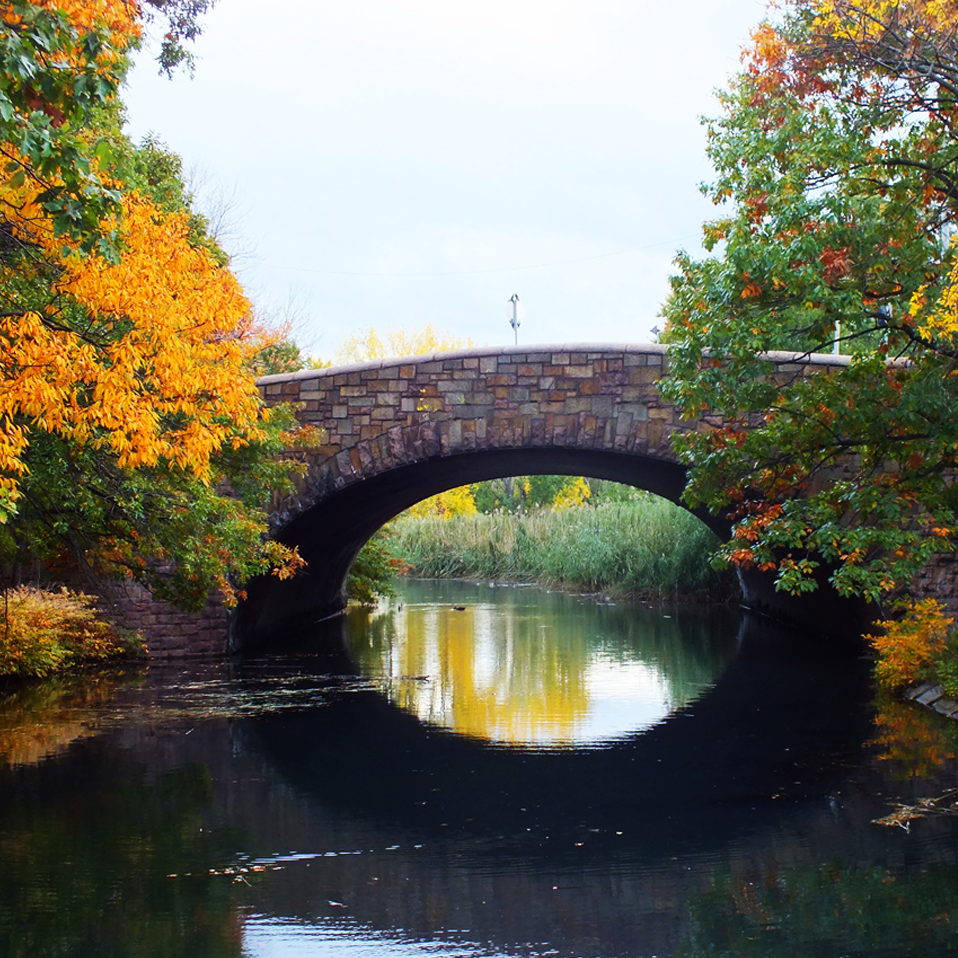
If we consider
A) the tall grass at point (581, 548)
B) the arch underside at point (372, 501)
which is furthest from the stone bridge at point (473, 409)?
the tall grass at point (581, 548)

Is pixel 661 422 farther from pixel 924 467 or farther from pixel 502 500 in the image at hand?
pixel 502 500

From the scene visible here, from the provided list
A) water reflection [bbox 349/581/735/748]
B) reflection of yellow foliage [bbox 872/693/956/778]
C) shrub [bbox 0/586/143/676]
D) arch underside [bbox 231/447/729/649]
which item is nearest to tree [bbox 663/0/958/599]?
reflection of yellow foliage [bbox 872/693/956/778]

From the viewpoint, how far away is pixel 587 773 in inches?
283

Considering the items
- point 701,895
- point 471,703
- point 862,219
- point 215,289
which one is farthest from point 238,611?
point 701,895

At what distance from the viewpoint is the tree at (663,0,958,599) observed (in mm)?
7797

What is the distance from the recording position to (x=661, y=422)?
37.2ft

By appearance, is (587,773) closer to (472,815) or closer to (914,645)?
(472,815)

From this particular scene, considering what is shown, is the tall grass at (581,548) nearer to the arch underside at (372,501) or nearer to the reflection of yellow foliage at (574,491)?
the arch underside at (372,501)

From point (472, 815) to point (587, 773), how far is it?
1.19 meters

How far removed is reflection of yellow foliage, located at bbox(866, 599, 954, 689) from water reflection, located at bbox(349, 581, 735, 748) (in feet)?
5.65

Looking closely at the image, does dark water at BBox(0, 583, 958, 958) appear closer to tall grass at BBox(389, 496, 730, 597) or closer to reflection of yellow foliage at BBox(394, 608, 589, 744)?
reflection of yellow foliage at BBox(394, 608, 589, 744)

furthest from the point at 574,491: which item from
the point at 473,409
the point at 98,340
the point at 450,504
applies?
the point at 98,340

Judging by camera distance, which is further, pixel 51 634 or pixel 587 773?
pixel 51 634

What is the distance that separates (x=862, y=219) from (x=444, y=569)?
66.4ft
